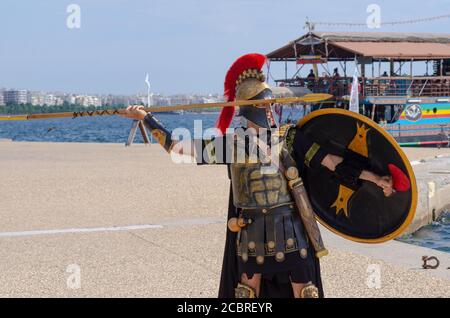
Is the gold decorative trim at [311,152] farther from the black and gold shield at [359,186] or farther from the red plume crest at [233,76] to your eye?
the red plume crest at [233,76]

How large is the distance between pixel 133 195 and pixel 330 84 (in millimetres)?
18578

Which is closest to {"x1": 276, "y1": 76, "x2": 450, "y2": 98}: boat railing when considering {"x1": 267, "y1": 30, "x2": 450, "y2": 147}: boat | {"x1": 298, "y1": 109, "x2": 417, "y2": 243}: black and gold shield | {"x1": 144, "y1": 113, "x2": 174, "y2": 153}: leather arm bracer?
{"x1": 267, "y1": 30, "x2": 450, "y2": 147}: boat

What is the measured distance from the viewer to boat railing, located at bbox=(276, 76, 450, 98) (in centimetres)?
2890

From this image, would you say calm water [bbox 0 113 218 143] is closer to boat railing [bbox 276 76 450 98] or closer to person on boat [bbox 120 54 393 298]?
person on boat [bbox 120 54 393 298]

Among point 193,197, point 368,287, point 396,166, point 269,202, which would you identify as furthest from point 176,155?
point 193,197

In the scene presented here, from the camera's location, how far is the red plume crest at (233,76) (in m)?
4.15

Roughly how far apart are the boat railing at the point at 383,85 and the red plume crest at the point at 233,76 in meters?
24.6

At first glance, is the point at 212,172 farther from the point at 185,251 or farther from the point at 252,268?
the point at 252,268

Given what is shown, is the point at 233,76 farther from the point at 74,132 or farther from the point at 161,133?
the point at 74,132

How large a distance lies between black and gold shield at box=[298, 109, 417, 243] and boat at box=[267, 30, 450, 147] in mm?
23531

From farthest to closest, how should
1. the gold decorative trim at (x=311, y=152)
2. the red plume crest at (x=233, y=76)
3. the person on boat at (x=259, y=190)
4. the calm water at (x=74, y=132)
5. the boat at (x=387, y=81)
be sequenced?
the calm water at (x=74, y=132) → the boat at (x=387, y=81) → the gold decorative trim at (x=311, y=152) → the red plume crest at (x=233, y=76) → the person on boat at (x=259, y=190)

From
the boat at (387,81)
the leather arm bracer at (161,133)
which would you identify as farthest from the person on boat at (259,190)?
the boat at (387,81)

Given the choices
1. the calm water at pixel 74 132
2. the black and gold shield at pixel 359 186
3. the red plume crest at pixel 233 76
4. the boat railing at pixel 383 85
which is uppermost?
the boat railing at pixel 383 85

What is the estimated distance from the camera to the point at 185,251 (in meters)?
7.41
